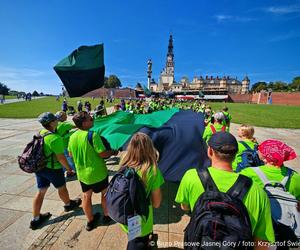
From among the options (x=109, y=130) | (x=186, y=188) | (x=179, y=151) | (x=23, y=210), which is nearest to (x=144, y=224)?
(x=186, y=188)

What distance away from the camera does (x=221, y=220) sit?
1.29 m

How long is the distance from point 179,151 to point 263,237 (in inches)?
77.3

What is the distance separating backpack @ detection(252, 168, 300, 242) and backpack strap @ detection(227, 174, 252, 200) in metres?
0.57

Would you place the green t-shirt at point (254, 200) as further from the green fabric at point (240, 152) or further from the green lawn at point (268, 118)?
the green lawn at point (268, 118)

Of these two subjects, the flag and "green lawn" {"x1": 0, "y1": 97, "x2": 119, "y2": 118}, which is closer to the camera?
the flag

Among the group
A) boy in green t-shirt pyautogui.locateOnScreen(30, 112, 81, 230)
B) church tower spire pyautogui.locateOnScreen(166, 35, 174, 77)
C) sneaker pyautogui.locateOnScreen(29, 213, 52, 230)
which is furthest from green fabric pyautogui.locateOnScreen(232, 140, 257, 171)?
church tower spire pyautogui.locateOnScreen(166, 35, 174, 77)

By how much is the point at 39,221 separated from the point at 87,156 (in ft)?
5.25

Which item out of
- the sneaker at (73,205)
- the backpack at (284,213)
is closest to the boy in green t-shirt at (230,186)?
the backpack at (284,213)

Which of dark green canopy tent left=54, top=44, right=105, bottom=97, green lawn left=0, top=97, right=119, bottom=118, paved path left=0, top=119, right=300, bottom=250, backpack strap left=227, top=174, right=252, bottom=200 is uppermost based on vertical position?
dark green canopy tent left=54, top=44, right=105, bottom=97

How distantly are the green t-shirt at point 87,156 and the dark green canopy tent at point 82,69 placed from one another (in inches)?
71.6

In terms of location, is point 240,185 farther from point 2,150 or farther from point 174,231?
point 2,150

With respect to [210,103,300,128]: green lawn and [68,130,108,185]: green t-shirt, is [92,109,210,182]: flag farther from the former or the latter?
[210,103,300,128]: green lawn

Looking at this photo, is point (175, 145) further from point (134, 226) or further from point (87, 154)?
point (134, 226)

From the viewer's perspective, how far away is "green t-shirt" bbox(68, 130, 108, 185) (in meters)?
2.68
